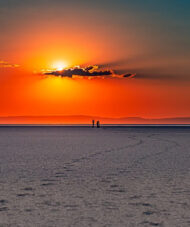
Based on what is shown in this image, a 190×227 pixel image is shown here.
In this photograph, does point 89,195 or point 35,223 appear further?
point 89,195

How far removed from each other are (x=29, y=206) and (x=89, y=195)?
1.48m

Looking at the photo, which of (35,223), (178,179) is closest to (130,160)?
(178,179)

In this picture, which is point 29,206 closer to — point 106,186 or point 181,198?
point 106,186

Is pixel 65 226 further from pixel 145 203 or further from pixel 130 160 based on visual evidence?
pixel 130 160

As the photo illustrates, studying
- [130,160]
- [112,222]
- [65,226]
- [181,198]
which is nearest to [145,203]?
[181,198]

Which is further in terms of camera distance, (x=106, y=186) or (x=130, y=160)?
(x=130, y=160)

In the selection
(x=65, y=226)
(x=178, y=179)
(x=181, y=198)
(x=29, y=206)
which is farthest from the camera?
(x=178, y=179)

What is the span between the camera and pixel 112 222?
590 centimetres

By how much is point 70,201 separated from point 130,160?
7218mm

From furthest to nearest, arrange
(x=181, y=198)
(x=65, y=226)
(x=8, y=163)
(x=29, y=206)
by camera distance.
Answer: (x=8, y=163) < (x=181, y=198) < (x=29, y=206) < (x=65, y=226)

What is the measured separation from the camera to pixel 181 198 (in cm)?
760

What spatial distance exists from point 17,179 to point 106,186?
2.71 m

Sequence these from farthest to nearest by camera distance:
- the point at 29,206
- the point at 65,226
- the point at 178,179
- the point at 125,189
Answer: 1. the point at 178,179
2. the point at 125,189
3. the point at 29,206
4. the point at 65,226

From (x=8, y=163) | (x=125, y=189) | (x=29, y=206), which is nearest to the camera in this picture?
(x=29, y=206)
